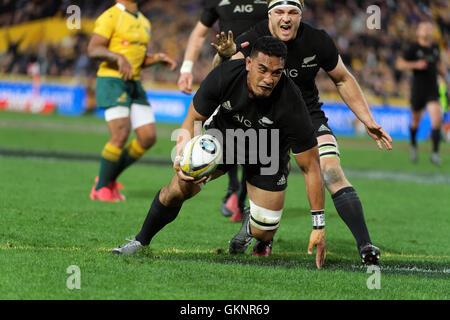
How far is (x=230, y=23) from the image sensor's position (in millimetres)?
8633

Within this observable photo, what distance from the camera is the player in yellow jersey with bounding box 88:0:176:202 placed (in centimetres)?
942

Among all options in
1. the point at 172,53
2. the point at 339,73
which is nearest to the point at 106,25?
the point at 339,73

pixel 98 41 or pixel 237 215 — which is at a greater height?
pixel 98 41

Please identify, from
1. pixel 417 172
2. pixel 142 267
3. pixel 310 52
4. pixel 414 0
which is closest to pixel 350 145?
pixel 417 172

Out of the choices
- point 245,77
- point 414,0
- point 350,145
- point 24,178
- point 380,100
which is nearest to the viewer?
point 245,77

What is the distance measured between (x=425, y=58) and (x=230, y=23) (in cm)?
869

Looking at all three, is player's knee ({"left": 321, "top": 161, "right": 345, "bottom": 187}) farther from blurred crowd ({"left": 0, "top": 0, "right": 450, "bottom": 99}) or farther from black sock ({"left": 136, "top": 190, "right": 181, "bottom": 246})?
blurred crowd ({"left": 0, "top": 0, "right": 450, "bottom": 99})

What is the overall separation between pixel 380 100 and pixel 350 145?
4.85m

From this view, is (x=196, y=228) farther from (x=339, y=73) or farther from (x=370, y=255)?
(x=370, y=255)

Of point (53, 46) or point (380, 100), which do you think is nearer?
point (380, 100)
